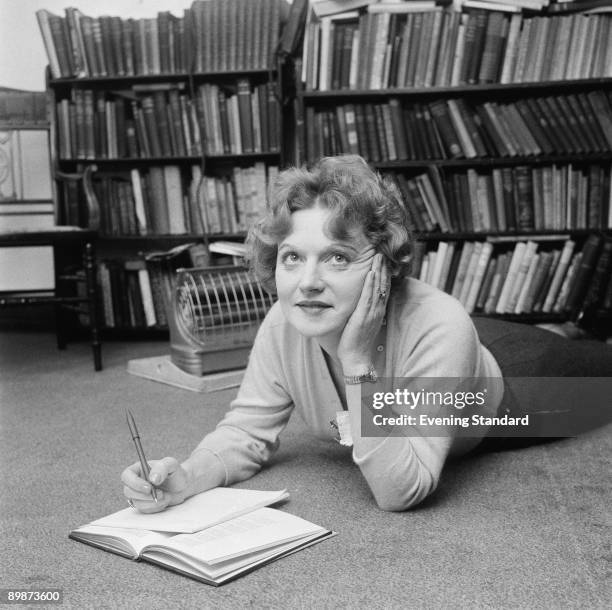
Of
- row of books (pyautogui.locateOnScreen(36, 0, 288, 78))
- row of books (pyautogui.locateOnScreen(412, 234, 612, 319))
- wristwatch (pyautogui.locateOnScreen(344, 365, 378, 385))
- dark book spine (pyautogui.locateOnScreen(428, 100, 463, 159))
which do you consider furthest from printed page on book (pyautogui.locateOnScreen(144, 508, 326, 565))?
row of books (pyautogui.locateOnScreen(36, 0, 288, 78))

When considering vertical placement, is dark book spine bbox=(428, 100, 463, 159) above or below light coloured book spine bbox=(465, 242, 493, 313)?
above

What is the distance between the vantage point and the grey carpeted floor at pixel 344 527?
971mm

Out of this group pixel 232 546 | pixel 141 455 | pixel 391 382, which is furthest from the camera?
pixel 391 382

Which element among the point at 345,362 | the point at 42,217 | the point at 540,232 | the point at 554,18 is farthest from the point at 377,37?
the point at 345,362

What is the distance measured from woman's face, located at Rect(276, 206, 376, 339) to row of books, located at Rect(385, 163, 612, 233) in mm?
1747

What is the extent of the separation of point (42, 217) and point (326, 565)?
2838 millimetres

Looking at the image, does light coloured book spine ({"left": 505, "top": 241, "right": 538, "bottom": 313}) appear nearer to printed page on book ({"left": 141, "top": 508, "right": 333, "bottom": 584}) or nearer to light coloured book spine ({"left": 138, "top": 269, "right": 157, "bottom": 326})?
light coloured book spine ({"left": 138, "top": 269, "right": 157, "bottom": 326})

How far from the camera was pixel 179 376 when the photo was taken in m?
2.42

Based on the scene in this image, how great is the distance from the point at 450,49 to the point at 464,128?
1.01 feet

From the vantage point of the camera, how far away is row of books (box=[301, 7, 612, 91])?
2783mm

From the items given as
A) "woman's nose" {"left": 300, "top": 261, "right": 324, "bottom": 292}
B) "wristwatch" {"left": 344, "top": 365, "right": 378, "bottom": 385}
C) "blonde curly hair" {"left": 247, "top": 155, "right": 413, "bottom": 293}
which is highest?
"blonde curly hair" {"left": 247, "top": 155, "right": 413, "bottom": 293}

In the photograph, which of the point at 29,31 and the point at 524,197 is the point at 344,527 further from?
the point at 29,31

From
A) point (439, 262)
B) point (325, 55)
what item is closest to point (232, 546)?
point (439, 262)

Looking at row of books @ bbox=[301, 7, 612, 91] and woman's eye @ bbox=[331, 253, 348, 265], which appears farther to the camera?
row of books @ bbox=[301, 7, 612, 91]
